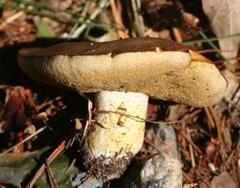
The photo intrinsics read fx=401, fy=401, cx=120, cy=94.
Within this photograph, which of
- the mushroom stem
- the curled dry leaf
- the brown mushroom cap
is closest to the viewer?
the brown mushroom cap

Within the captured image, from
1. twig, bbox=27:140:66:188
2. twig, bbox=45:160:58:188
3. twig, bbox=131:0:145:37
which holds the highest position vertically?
twig, bbox=131:0:145:37

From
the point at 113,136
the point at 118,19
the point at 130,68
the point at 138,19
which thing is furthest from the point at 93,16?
the point at 130,68

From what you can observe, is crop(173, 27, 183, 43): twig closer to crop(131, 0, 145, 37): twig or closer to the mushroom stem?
crop(131, 0, 145, 37): twig

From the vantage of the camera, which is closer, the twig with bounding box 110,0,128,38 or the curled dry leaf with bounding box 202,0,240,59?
the curled dry leaf with bounding box 202,0,240,59

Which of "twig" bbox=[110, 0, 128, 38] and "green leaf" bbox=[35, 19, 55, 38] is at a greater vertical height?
"green leaf" bbox=[35, 19, 55, 38]

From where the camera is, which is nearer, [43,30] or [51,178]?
[51,178]

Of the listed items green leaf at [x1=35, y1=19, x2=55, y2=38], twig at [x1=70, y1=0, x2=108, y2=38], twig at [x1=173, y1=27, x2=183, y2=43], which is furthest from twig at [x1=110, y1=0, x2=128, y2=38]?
green leaf at [x1=35, y1=19, x2=55, y2=38]

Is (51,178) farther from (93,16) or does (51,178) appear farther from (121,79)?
(93,16)

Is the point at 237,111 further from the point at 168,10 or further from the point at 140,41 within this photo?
the point at 140,41
